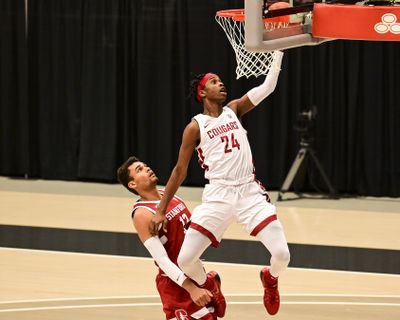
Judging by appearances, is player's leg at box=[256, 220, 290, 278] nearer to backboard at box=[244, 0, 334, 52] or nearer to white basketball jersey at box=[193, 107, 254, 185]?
white basketball jersey at box=[193, 107, 254, 185]

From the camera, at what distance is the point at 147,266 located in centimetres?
1011

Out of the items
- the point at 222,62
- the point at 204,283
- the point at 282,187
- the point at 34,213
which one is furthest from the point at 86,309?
the point at 222,62

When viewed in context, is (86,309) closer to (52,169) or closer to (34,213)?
(34,213)

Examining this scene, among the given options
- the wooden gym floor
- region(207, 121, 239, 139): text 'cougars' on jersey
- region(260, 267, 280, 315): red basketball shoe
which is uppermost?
region(207, 121, 239, 139): text 'cougars' on jersey

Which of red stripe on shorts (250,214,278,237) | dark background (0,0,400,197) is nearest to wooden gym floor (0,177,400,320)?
dark background (0,0,400,197)

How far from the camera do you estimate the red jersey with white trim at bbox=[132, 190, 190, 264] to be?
6887 mm

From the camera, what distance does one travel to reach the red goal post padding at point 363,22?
691 cm

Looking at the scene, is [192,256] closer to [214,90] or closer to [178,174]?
[178,174]

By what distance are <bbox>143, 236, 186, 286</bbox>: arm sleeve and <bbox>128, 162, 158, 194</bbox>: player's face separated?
0.44 meters

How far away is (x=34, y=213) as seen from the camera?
12.7 metres

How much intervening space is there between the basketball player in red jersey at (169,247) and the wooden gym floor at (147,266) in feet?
4.56

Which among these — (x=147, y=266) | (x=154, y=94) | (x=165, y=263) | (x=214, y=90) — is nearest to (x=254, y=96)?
(x=214, y=90)

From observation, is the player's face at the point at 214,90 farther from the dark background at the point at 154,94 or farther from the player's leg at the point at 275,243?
the dark background at the point at 154,94

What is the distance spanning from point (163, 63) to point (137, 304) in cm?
630
